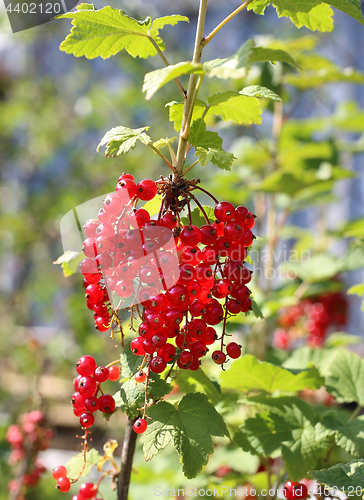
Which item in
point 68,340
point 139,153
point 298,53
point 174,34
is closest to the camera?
point 298,53

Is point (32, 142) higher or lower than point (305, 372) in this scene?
higher

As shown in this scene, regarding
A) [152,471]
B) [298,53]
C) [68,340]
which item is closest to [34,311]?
[68,340]

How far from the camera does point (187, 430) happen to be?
50 centimetres

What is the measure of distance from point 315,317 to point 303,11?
1.21 m

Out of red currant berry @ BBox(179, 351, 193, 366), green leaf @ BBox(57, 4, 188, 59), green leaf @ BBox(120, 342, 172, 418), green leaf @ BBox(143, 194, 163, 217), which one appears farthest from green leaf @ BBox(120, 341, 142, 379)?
green leaf @ BBox(57, 4, 188, 59)

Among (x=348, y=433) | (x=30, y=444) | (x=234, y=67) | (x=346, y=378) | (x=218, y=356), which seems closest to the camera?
(x=234, y=67)

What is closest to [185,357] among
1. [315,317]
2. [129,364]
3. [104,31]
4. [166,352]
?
[166,352]

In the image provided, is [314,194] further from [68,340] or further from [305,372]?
[68,340]

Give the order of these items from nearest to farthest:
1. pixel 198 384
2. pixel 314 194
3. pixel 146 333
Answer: pixel 146 333
pixel 198 384
pixel 314 194

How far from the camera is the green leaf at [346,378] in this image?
0.71m

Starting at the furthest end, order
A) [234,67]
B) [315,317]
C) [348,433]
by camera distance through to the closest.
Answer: [315,317]
[348,433]
[234,67]

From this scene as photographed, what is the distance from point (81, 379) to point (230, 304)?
0.75ft

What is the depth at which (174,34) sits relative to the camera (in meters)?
2.98

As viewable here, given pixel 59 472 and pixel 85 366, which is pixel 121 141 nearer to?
pixel 85 366
